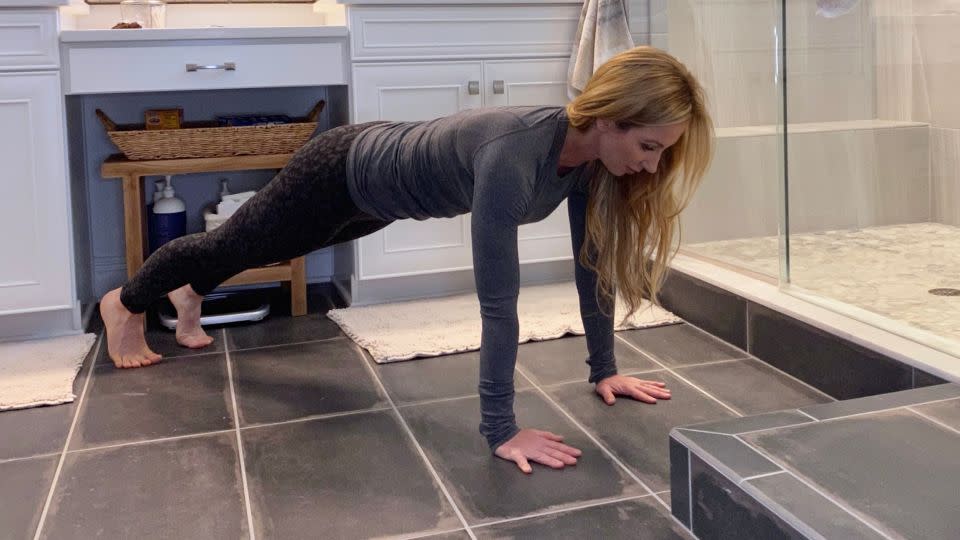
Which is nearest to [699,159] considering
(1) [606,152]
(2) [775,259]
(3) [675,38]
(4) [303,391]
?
(1) [606,152]

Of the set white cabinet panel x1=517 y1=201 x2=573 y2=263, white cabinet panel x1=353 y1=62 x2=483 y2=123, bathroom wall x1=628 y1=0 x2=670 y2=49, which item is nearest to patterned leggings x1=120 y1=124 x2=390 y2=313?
white cabinet panel x1=353 y1=62 x2=483 y2=123

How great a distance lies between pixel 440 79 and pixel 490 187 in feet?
4.11

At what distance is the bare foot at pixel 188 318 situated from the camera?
2.61 m

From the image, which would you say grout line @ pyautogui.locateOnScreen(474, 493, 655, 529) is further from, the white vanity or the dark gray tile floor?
the white vanity

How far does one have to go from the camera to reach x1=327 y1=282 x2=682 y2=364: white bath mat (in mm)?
2586

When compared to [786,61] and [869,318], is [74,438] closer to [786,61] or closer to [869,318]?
[869,318]

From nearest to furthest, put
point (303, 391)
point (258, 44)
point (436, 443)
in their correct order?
1. point (436, 443)
2. point (303, 391)
3. point (258, 44)

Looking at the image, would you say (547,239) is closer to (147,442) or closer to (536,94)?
(536,94)

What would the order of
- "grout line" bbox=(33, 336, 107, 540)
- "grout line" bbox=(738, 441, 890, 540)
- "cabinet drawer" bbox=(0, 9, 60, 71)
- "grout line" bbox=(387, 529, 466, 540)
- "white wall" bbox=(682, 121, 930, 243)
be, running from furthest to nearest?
"cabinet drawer" bbox=(0, 9, 60, 71)
"white wall" bbox=(682, 121, 930, 243)
"grout line" bbox=(33, 336, 107, 540)
"grout line" bbox=(387, 529, 466, 540)
"grout line" bbox=(738, 441, 890, 540)

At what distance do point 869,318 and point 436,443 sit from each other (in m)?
0.95

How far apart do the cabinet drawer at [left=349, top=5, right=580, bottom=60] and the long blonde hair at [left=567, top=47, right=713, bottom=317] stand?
109 cm

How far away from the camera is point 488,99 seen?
297 centimetres

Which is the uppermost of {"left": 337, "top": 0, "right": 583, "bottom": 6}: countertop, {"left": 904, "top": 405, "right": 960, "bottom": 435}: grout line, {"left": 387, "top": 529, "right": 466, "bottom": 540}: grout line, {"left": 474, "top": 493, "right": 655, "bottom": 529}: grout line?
{"left": 337, "top": 0, "right": 583, "bottom": 6}: countertop

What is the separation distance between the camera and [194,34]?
2703 millimetres
